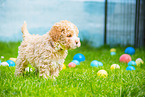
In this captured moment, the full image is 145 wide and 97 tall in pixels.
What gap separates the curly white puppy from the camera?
8.70 ft

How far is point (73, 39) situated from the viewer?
2602 mm

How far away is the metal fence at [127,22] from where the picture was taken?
770 centimetres

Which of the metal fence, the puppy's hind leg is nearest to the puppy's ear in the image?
the puppy's hind leg

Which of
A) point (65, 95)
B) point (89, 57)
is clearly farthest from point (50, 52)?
point (89, 57)

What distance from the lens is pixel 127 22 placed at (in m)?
7.81

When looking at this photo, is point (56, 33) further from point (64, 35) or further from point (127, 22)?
point (127, 22)

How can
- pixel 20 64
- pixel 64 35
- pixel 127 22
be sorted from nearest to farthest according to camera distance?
1. pixel 64 35
2. pixel 20 64
3. pixel 127 22

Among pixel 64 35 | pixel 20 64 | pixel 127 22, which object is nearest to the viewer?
pixel 64 35

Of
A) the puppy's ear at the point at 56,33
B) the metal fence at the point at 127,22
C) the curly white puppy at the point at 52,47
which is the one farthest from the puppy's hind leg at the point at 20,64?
the metal fence at the point at 127,22

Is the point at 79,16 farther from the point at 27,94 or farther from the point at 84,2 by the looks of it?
the point at 27,94

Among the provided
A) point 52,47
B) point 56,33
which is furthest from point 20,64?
point 56,33

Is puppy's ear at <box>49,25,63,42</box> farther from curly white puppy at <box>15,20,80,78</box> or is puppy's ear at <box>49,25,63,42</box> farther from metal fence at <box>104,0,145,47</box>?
metal fence at <box>104,0,145,47</box>

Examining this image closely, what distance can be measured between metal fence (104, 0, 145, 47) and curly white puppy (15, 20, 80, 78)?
538 centimetres

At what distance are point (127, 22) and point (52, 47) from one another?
19.0ft
